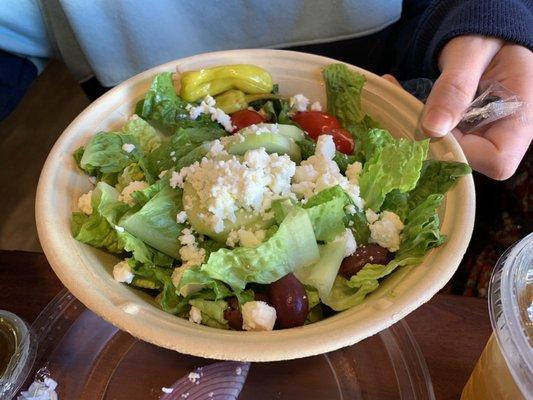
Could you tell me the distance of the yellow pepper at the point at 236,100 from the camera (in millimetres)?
1139

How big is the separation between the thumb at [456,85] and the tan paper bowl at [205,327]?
4 centimetres

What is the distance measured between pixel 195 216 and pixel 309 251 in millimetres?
187

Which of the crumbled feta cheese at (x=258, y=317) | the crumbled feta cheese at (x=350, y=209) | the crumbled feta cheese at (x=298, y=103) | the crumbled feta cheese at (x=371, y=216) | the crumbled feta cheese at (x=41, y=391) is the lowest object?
the crumbled feta cheese at (x=41, y=391)

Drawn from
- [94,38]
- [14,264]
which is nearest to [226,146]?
[14,264]

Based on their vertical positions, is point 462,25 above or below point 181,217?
above

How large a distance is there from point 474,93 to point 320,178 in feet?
1.09

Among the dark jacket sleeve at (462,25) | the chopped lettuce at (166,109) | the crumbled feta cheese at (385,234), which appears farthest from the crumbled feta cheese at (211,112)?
the dark jacket sleeve at (462,25)

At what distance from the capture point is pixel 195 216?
890 mm

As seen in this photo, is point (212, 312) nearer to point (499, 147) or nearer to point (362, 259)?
point (362, 259)

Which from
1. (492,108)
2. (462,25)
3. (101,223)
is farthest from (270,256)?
(462,25)

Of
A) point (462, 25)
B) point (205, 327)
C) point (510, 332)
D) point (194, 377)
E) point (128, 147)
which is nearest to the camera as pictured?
point (510, 332)

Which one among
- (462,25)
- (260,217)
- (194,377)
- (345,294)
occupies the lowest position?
(194,377)

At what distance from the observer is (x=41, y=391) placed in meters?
0.89

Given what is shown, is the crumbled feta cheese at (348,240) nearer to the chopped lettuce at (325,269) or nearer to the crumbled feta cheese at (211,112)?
the chopped lettuce at (325,269)
